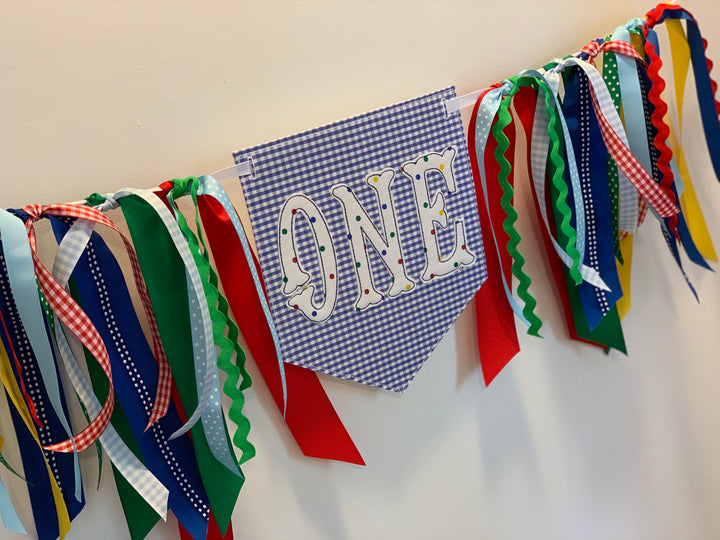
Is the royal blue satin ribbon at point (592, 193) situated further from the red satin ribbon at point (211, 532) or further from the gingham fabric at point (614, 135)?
the red satin ribbon at point (211, 532)

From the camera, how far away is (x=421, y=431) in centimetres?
106

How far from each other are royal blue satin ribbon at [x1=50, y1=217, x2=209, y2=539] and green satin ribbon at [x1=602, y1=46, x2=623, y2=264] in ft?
2.37

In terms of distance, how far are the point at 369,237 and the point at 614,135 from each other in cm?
37

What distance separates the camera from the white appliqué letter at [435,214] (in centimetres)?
91

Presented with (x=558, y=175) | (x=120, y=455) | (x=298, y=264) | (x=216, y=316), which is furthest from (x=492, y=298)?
(x=120, y=455)

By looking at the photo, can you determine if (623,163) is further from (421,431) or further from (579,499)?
(579,499)

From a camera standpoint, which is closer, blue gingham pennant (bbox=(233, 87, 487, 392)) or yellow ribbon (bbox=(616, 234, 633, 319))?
blue gingham pennant (bbox=(233, 87, 487, 392))

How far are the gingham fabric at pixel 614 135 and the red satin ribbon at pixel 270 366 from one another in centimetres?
53

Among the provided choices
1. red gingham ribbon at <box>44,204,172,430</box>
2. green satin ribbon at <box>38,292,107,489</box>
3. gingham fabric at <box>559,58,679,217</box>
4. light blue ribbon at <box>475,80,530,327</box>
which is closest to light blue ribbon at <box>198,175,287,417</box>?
red gingham ribbon at <box>44,204,172,430</box>

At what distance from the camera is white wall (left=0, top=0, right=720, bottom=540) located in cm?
80

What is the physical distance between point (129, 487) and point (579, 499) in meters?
0.78

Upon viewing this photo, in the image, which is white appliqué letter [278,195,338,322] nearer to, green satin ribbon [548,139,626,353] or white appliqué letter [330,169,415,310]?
white appliqué letter [330,169,415,310]

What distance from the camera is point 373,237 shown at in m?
0.90

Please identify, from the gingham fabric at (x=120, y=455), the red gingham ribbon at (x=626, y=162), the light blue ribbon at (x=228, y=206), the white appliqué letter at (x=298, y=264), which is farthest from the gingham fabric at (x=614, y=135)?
the gingham fabric at (x=120, y=455)
